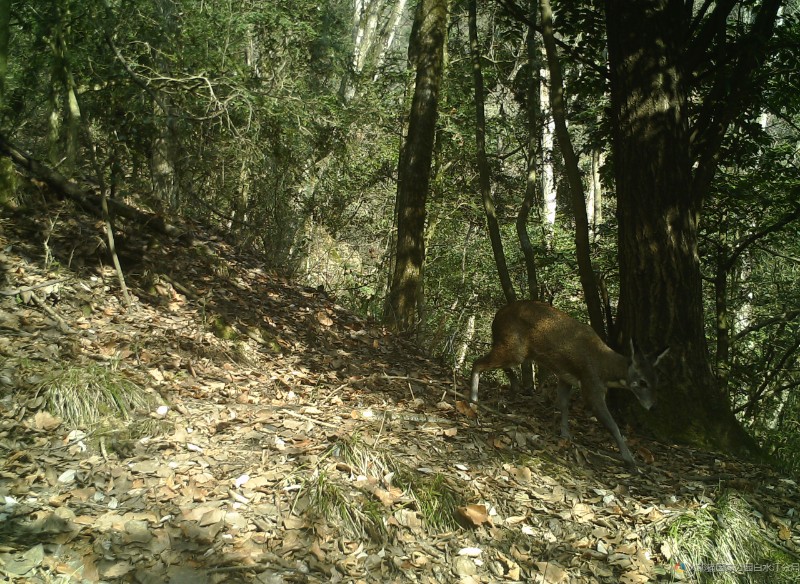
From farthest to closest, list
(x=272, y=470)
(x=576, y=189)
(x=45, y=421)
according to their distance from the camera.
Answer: (x=576, y=189) < (x=272, y=470) < (x=45, y=421)

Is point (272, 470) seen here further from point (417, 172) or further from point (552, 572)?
point (417, 172)

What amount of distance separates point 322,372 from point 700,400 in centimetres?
388

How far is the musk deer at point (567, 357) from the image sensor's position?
6246mm

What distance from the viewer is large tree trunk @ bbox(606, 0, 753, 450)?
6281 mm

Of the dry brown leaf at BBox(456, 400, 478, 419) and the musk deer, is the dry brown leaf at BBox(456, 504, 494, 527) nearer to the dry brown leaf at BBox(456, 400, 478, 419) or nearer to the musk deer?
the dry brown leaf at BBox(456, 400, 478, 419)

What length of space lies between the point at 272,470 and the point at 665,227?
427cm

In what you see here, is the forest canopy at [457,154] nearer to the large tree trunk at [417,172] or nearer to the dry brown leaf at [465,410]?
the large tree trunk at [417,172]

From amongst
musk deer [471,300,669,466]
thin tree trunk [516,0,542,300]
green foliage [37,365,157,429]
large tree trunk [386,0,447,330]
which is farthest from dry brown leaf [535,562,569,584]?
large tree trunk [386,0,447,330]

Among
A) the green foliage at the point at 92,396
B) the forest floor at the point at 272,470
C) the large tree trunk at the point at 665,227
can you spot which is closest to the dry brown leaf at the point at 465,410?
the forest floor at the point at 272,470

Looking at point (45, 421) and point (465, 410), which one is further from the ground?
point (465, 410)

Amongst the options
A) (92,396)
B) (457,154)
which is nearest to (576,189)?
(92,396)

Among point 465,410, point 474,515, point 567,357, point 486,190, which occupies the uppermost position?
point 486,190

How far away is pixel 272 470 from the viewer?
5.00 metres

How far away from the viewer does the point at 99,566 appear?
389 centimetres
